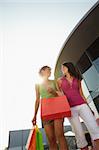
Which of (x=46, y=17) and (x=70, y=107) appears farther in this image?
(x=46, y=17)

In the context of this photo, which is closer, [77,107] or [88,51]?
[77,107]

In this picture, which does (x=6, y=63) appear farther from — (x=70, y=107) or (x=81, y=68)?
(x=70, y=107)

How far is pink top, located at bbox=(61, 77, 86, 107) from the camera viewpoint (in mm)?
2824

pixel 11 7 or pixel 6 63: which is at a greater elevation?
pixel 11 7

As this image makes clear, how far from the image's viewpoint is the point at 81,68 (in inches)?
135

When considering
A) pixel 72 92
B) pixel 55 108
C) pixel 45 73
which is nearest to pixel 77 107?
pixel 72 92

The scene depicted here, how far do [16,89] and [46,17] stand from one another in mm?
2079

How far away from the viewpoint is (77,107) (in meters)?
2.81

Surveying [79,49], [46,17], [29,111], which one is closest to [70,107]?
[79,49]

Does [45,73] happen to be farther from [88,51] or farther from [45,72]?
[88,51]

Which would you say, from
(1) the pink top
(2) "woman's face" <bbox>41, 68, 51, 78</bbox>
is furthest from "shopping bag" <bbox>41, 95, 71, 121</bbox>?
(2) "woman's face" <bbox>41, 68, 51, 78</bbox>

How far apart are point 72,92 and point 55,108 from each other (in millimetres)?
367

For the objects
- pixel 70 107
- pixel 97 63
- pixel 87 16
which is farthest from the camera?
pixel 97 63

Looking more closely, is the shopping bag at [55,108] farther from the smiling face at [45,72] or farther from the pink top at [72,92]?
the smiling face at [45,72]
